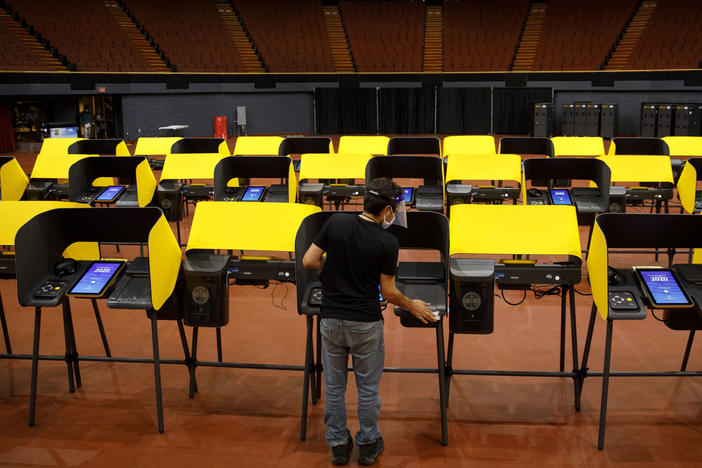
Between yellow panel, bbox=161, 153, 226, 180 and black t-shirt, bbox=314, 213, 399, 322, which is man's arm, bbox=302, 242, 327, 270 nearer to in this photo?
black t-shirt, bbox=314, 213, 399, 322

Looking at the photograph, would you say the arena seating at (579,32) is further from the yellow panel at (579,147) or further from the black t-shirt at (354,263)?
the black t-shirt at (354,263)

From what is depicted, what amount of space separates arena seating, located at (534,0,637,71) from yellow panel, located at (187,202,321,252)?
20.7m

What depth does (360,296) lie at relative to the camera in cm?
347

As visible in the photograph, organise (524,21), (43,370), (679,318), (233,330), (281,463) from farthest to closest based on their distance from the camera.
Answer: (524,21)
(233,330)
(43,370)
(679,318)
(281,463)

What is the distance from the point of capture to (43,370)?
5.00m

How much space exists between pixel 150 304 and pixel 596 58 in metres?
22.7

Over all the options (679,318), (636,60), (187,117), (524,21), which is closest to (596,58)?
(636,60)

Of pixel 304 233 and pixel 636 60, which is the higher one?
pixel 636 60

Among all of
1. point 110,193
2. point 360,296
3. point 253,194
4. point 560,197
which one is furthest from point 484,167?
point 360,296

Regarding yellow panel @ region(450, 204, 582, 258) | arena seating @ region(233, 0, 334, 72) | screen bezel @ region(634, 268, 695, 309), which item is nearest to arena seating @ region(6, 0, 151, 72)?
arena seating @ region(233, 0, 334, 72)

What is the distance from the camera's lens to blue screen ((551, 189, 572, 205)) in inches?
258

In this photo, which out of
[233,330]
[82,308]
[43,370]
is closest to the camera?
[43,370]

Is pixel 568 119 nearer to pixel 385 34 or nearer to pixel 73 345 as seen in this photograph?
pixel 385 34

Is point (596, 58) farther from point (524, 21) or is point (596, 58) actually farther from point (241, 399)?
point (241, 399)
